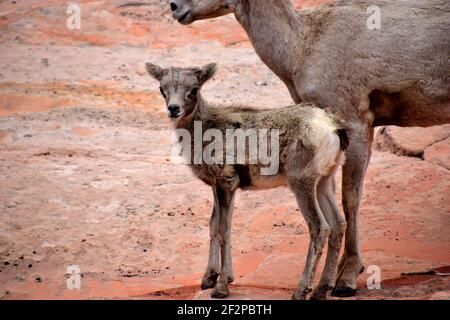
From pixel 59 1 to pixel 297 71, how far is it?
13.6 meters

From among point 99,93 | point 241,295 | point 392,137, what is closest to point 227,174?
point 241,295

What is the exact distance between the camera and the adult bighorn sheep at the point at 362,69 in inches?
336

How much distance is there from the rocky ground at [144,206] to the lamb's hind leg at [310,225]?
336 mm

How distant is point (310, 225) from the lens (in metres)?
7.70

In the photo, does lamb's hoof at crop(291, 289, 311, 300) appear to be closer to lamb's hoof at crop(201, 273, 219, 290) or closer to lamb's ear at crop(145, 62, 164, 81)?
lamb's hoof at crop(201, 273, 219, 290)

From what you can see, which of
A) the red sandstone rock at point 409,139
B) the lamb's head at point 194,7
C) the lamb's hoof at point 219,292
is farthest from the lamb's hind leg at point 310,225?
the red sandstone rock at point 409,139

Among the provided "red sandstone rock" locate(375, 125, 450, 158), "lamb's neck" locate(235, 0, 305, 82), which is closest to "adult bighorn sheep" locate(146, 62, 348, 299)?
"lamb's neck" locate(235, 0, 305, 82)

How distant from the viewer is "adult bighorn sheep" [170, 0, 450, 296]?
855 centimetres

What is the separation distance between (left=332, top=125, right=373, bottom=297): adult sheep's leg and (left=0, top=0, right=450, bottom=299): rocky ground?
39 centimetres

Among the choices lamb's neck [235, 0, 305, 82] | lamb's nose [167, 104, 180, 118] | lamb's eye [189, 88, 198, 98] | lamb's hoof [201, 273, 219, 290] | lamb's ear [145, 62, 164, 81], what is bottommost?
lamb's hoof [201, 273, 219, 290]

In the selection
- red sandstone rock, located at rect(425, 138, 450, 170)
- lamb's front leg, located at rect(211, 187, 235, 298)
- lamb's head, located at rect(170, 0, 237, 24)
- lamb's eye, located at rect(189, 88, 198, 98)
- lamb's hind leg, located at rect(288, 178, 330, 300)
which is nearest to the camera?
lamb's hind leg, located at rect(288, 178, 330, 300)

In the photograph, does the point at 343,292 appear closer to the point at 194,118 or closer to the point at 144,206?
the point at 194,118

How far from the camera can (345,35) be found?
8.75m

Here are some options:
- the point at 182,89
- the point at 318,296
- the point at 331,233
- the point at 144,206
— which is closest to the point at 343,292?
the point at 318,296
